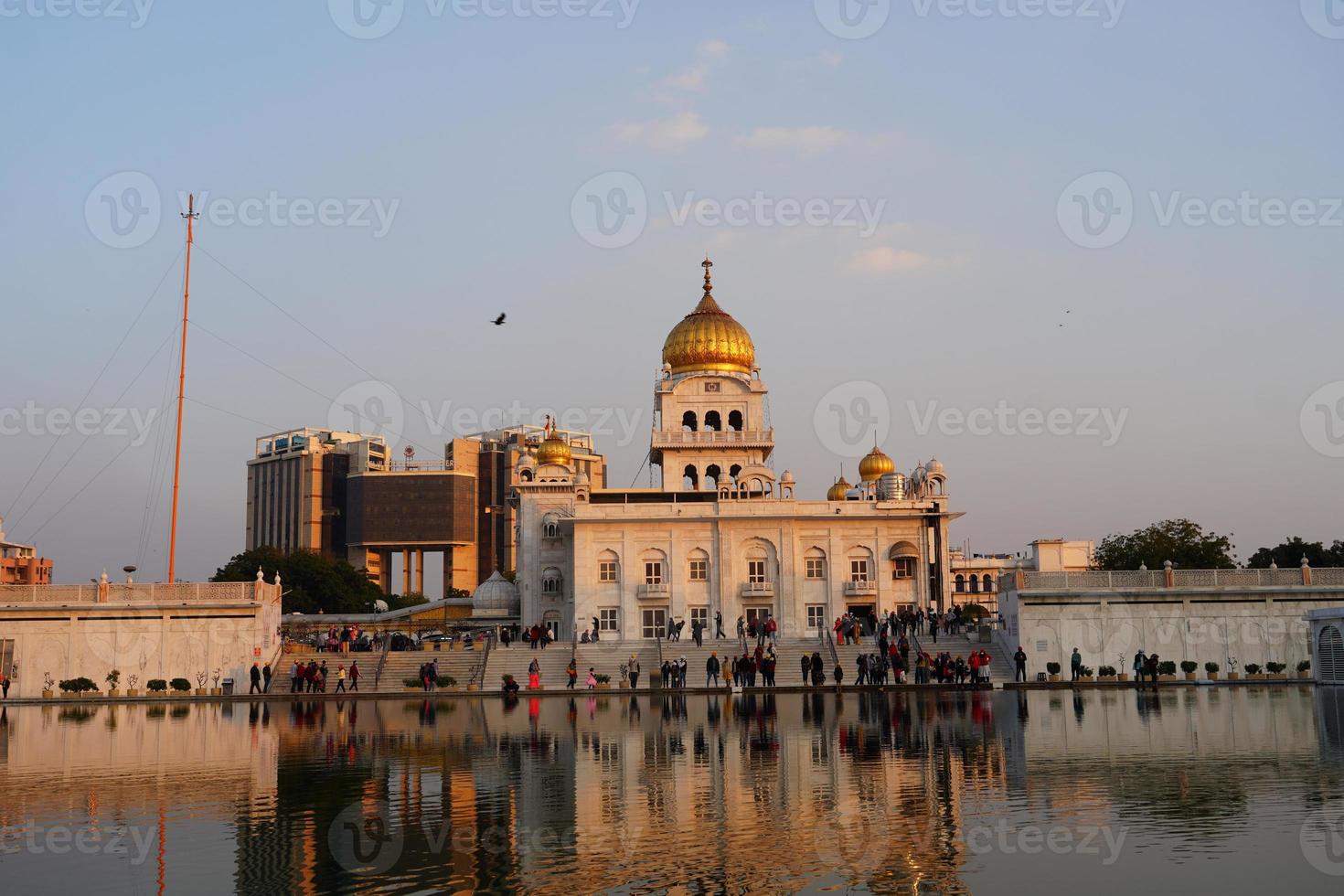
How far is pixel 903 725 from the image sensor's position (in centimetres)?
2694

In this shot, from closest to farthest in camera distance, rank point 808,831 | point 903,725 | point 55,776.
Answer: point 808,831 < point 55,776 < point 903,725

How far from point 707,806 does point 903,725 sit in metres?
11.8

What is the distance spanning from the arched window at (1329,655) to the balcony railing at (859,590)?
22.3 m

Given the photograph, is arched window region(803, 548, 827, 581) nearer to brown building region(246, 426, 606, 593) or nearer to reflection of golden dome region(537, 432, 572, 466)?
reflection of golden dome region(537, 432, 572, 466)

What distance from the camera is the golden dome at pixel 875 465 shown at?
255ft

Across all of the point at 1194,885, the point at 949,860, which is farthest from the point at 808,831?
the point at 1194,885

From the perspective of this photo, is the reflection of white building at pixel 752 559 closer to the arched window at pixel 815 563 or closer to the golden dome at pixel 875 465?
the arched window at pixel 815 563

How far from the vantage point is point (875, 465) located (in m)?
77.8

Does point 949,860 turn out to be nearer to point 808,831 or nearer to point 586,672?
point 808,831
